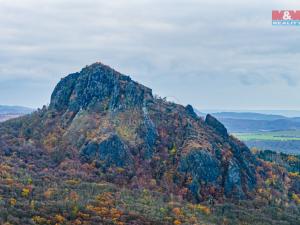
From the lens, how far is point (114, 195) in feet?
646

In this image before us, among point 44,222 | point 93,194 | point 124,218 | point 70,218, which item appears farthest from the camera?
point 93,194

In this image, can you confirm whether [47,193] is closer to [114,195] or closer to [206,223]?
[114,195]

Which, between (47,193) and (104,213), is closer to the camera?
(104,213)

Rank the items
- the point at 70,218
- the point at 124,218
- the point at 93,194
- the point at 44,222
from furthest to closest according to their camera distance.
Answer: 1. the point at 93,194
2. the point at 124,218
3. the point at 70,218
4. the point at 44,222

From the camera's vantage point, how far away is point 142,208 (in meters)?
185

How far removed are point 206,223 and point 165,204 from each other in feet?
65.8

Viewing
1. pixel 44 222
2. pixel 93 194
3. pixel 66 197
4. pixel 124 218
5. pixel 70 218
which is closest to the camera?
pixel 44 222

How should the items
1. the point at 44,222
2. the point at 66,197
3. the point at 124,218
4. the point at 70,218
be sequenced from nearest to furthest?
the point at 44,222 < the point at 70,218 < the point at 124,218 < the point at 66,197

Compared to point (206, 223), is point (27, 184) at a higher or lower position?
higher

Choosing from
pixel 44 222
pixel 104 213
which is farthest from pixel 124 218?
pixel 44 222

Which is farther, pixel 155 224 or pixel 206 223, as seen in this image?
pixel 206 223

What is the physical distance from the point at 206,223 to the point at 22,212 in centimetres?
6799

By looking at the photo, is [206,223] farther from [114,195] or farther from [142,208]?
[114,195]

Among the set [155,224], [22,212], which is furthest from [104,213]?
[22,212]
